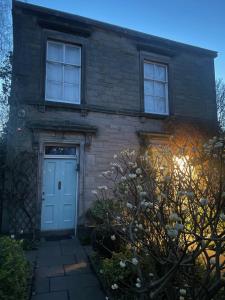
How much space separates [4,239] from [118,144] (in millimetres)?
5105

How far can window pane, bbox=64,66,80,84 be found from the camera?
8.31 metres

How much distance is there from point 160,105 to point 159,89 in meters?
0.67

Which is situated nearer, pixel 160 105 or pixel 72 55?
pixel 72 55

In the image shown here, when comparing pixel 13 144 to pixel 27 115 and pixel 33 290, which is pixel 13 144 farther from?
pixel 33 290

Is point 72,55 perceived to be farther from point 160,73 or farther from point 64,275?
point 64,275

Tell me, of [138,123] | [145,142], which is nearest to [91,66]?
[138,123]

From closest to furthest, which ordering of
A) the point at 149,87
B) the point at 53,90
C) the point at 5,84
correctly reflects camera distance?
the point at 5,84
the point at 53,90
the point at 149,87

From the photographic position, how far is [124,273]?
378 cm

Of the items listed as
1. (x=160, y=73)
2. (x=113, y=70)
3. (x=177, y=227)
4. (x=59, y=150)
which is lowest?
(x=177, y=227)

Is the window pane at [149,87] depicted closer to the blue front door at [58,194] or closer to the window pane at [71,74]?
the window pane at [71,74]

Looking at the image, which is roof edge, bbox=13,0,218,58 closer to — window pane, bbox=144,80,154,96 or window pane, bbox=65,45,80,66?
window pane, bbox=65,45,80,66

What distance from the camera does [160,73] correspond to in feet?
32.3

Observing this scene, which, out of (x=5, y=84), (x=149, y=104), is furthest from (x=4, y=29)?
(x=149, y=104)

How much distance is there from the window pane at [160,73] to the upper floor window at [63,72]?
10.7ft
